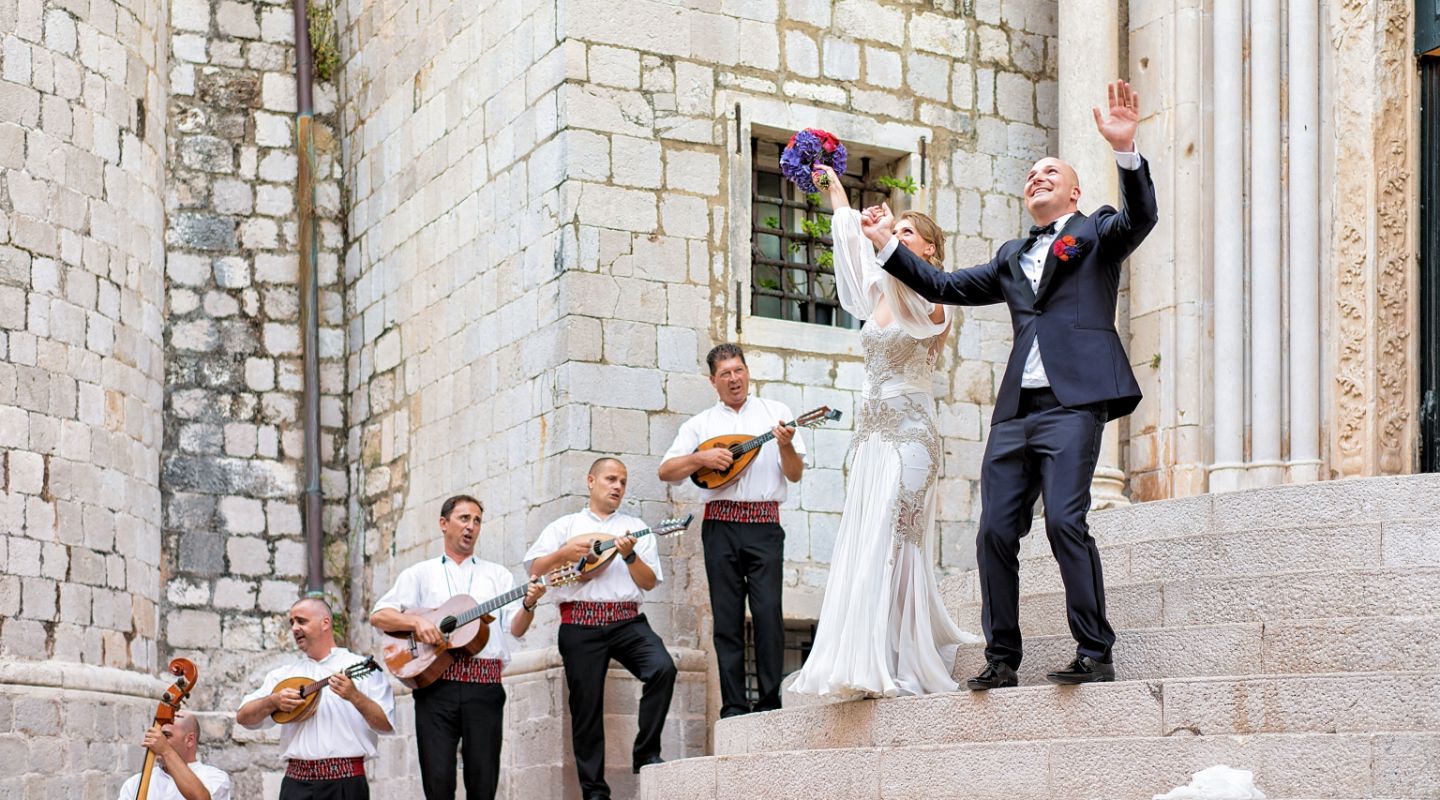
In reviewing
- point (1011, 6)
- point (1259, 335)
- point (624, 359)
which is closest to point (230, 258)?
point (624, 359)

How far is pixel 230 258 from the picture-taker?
1467 centimetres

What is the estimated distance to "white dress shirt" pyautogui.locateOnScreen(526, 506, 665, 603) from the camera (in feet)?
35.4

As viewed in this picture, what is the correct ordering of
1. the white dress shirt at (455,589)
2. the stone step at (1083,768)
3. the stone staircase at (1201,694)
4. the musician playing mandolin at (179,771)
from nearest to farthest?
Answer: 1. the stone step at (1083,768)
2. the stone staircase at (1201,694)
3. the musician playing mandolin at (179,771)
4. the white dress shirt at (455,589)

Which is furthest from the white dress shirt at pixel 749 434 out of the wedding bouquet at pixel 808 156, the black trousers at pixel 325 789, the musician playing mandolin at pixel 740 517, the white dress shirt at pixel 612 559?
the wedding bouquet at pixel 808 156

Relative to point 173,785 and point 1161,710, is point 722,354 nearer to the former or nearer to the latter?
point 173,785

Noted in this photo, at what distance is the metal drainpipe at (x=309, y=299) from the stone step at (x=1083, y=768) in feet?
20.3

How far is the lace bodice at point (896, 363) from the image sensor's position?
870 centimetres

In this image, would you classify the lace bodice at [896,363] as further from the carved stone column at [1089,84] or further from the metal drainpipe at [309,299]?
the metal drainpipe at [309,299]

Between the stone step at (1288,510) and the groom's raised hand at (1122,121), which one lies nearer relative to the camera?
the groom's raised hand at (1122,121)

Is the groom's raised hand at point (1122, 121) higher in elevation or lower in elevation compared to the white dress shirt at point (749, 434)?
higher

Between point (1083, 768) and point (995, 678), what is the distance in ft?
2.62

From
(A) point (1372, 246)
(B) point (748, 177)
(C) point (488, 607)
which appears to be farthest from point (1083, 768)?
(B) point (748, 177)

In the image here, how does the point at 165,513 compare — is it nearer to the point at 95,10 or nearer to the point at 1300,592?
the point at 95,10

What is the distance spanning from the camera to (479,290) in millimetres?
13117
